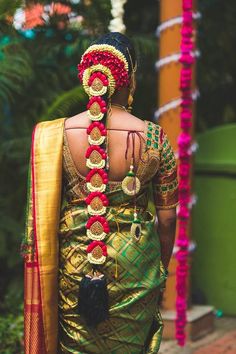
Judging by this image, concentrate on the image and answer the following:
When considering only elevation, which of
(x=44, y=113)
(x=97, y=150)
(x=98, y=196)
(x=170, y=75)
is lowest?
(x=98, y=196)

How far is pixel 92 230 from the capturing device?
3.86 meters

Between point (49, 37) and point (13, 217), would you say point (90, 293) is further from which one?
point (49, 37)

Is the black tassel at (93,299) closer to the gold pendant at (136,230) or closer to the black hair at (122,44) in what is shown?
the gold pendant at (136,230)

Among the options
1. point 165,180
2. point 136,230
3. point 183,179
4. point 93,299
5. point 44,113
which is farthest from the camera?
point 44,113

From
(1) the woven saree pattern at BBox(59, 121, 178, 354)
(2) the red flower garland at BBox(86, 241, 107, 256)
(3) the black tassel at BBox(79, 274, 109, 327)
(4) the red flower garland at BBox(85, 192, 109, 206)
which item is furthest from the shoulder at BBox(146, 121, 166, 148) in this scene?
(3) the black tassel at BBox(79, 274, 109, 327)

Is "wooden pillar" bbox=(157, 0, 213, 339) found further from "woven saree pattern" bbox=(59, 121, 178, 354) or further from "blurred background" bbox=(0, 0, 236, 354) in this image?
"woven saree pattern" bbox=(59, 121, 178, 354)

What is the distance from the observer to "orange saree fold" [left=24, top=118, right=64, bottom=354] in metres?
3.90

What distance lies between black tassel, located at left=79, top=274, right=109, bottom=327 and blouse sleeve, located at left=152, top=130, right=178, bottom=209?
19.4 inches

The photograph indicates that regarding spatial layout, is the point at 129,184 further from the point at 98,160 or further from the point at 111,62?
the point at 111,62

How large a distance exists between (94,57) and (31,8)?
3.21 m

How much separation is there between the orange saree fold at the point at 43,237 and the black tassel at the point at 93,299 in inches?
6.3

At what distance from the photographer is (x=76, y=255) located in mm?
3920

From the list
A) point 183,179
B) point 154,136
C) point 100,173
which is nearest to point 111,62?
point 154,136

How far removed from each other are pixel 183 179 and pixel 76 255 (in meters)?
2.27
